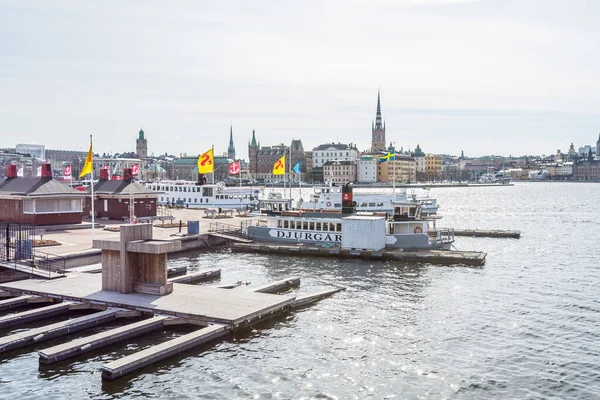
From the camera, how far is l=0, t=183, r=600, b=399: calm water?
19.0 metres

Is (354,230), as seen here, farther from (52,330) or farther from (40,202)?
(40,202)

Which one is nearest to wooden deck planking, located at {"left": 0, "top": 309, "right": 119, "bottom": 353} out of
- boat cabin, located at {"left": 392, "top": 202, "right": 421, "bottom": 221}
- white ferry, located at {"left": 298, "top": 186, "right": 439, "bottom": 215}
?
boat cabin, located at {"left": 392, "top": 202, "right": 421, "bottom": 221}

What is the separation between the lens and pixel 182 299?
26.8 meters

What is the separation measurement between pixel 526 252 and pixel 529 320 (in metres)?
24.8

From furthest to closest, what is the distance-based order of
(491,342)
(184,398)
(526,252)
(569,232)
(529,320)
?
1. (569,232)
2. (526,252)
3. (529,320)
4. (491,342)
5. (184,398)

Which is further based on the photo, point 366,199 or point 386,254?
point 366,199

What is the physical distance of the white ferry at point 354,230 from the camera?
45.1 metres

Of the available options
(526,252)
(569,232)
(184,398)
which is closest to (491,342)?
(184,398)

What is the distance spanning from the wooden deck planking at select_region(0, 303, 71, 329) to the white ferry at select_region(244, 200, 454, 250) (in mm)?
24261

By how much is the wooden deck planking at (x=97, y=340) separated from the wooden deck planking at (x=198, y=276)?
29.0 feet

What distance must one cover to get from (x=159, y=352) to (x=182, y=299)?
6.12 metres

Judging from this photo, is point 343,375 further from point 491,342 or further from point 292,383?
point 491,342

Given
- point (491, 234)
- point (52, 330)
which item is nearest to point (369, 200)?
point (491, 234)

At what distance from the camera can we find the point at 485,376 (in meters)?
20.2
